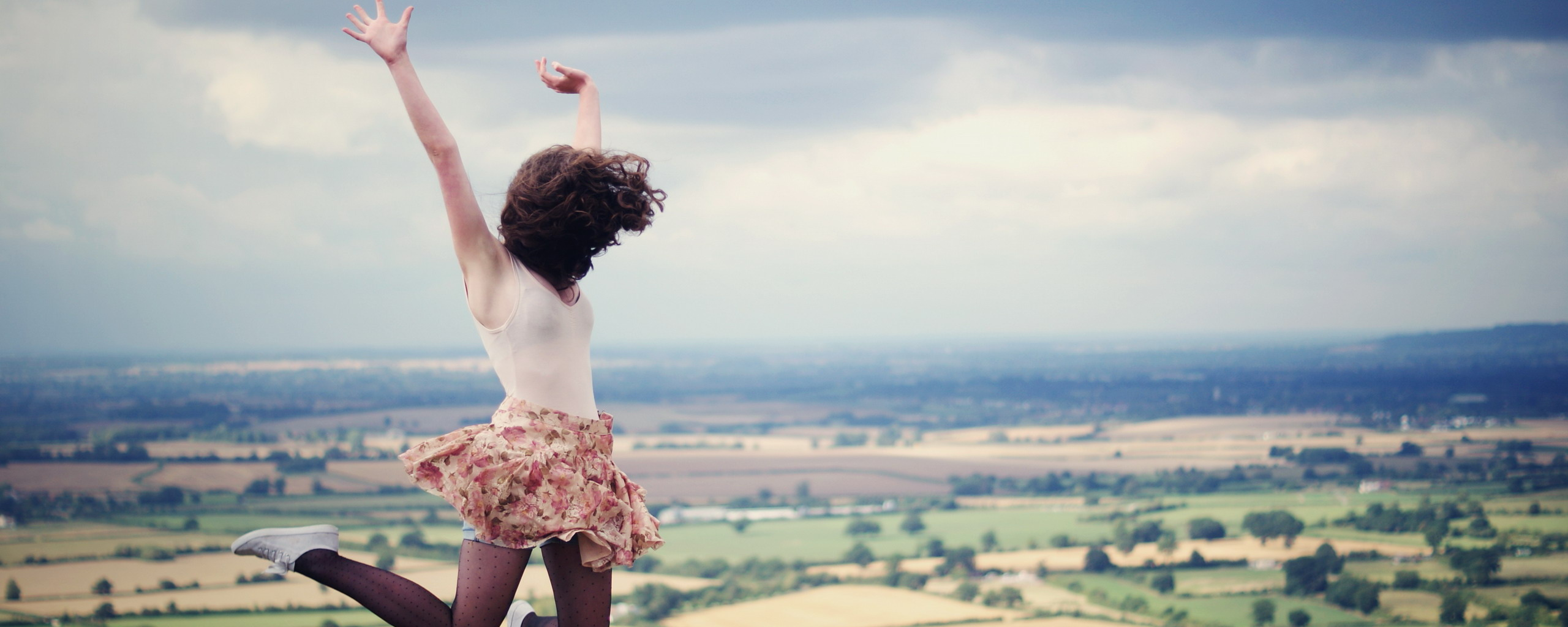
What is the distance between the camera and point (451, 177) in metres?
2.35

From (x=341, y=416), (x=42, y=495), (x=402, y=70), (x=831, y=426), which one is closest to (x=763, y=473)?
(x=831, y=426)

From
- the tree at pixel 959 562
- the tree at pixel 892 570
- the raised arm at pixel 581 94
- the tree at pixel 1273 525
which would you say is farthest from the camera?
the tree at pixel 1273 525

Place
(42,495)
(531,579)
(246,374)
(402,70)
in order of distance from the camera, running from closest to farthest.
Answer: (402,70) < (531,579) < (42,495) < (246,374)

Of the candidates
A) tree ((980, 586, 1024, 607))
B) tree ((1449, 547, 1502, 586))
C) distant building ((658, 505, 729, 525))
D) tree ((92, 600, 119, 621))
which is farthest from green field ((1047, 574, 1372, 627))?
tree ((92, 600, 119, 621))

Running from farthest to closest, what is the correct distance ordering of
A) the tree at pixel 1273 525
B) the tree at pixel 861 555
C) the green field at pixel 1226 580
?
the tree at pixel 861 555, the tree at pixel 1273 525, the green field at pixel 1226 580

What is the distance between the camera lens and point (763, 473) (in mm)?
52875

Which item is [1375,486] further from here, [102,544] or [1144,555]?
[102,544]

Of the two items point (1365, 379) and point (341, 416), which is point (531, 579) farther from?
point (1365, 379)

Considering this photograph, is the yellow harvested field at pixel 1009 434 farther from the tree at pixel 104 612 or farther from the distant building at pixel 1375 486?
the tree at pixel 104 612

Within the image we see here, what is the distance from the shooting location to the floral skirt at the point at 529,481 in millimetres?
2539

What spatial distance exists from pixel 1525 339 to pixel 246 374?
86966 mm

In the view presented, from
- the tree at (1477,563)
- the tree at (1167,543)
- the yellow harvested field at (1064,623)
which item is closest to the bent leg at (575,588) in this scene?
the yellow harvested field at (1064,623)

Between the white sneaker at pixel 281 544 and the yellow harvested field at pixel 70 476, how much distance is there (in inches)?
1755

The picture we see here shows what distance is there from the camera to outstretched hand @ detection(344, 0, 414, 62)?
2.49 meters
